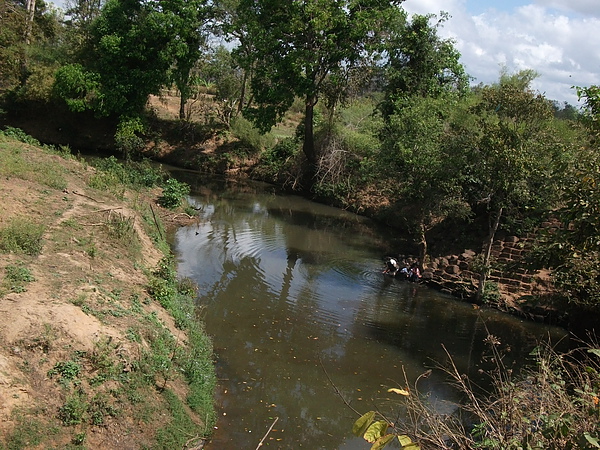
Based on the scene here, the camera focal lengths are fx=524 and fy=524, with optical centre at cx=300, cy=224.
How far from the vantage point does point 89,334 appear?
7.95m

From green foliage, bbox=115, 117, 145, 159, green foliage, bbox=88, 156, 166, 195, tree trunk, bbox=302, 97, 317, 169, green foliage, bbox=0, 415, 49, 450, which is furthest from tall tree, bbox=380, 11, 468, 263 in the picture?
green foliage, bbox=115, 117, 145, 159

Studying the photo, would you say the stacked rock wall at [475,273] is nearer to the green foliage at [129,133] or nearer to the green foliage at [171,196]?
the green foliage at [171,196]

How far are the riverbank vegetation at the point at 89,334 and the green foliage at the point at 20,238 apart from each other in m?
0.02

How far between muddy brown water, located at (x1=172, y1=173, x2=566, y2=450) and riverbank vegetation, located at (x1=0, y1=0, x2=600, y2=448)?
7.03 feet

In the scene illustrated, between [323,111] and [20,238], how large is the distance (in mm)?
26538

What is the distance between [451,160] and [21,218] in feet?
39.5

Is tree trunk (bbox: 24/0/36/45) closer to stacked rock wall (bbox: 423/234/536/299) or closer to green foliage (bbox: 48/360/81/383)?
stacked rock wall (bbox: 423/234/536/299)

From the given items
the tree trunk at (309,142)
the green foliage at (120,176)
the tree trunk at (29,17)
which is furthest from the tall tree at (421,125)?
the tree trunk at (29,17)

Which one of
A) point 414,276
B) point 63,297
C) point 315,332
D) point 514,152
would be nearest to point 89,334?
point 63,297

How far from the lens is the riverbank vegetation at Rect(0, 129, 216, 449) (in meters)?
6.89

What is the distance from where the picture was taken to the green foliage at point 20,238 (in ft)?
30.4

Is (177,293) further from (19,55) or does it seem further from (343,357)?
(19,55)

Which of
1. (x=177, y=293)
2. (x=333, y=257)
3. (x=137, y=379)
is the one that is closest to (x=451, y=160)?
(x=333, y=257)

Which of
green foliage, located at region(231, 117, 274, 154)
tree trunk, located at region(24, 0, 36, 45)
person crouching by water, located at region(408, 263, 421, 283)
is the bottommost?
person crouching by water, located at region(408, 263, 421, 283)
